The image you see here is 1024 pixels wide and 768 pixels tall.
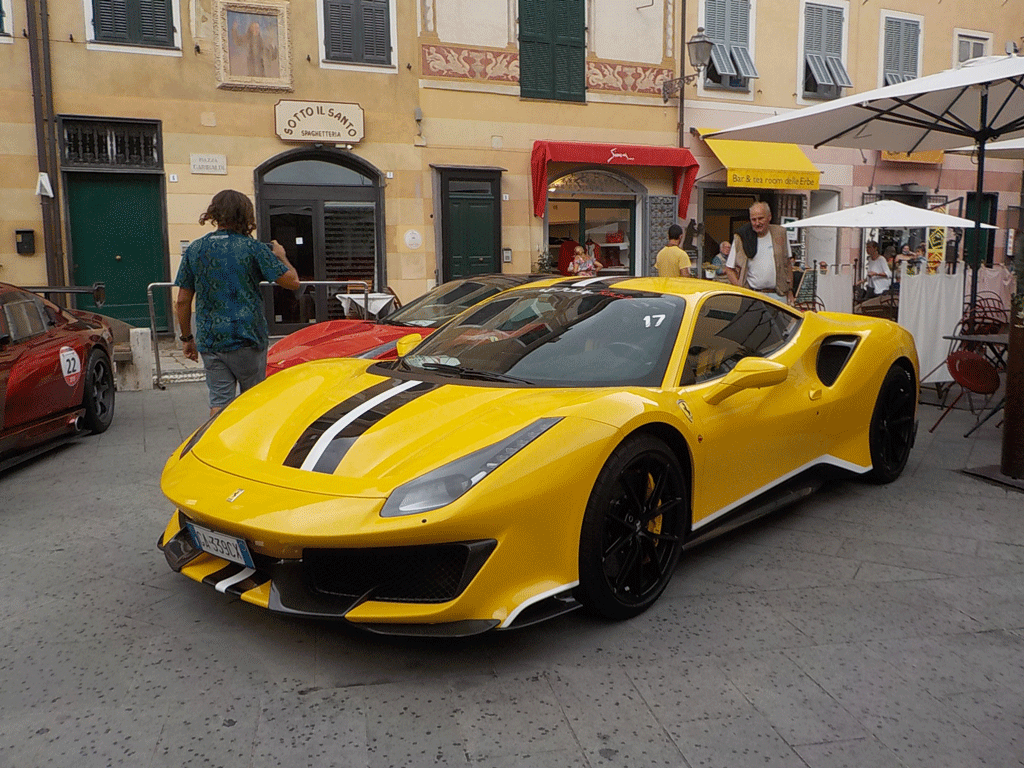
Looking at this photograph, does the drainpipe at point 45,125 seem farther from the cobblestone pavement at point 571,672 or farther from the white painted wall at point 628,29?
the cobblestone pavement at point 571,672

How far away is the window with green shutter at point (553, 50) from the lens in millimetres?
14977

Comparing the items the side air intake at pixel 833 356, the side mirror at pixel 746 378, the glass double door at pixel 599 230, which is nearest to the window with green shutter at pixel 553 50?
the glass double door at pixel 599 230

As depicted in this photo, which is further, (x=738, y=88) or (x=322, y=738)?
(x=738, y=88)

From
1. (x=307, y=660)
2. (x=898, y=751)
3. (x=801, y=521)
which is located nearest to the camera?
(x=898, y=751)

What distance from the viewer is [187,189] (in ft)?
42.5

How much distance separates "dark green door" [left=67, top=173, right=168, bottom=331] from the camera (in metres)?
12.6

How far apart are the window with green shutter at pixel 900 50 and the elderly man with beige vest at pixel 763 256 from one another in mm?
13244

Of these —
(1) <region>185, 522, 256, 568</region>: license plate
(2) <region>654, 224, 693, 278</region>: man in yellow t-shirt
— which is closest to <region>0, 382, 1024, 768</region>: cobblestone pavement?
(1) <region>185, 522, 256, 568</region>: license plate

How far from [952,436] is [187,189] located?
35.7ft

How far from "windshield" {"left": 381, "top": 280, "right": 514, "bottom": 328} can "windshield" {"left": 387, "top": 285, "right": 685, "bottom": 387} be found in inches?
113

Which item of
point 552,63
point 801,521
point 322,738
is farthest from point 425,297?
point 552,63

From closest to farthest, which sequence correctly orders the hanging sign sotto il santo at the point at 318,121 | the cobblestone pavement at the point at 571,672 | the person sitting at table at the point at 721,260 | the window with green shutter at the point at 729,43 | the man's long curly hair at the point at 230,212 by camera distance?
the cobblestone pavement at the point at 571,672 → the man's long curly hair at the point at 230,212 → the hanging sign sotto il santo at the point at 318,121 → the person sitting at table at the point at 721,260 → the window with green shutter at the point at 729,43

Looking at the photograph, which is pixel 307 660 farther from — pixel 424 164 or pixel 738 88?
pixel 738 88

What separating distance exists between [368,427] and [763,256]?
514 centimetres
